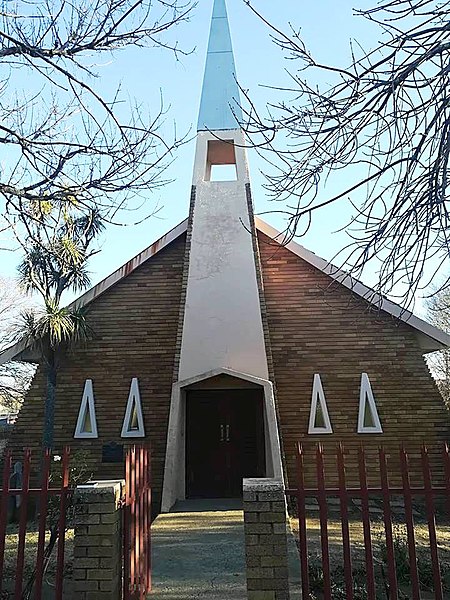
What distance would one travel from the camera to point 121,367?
10.3 m

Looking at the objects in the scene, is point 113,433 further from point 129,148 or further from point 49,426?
point 129,148

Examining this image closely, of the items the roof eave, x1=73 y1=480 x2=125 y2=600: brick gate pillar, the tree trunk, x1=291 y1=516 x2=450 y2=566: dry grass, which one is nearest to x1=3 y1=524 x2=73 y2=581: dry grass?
the tree trunk

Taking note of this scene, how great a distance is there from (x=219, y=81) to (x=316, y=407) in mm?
7899

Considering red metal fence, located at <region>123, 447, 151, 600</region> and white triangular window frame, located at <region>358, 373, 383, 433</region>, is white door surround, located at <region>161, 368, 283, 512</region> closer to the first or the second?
white triangular window frame, located at <region>358, 373, 383, 433</region>

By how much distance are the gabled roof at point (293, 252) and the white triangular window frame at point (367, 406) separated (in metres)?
1.45

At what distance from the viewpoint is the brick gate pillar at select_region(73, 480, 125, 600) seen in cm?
350

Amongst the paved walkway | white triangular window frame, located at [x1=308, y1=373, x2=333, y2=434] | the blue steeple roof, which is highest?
the blue steeple roof

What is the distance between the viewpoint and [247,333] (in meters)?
9.57

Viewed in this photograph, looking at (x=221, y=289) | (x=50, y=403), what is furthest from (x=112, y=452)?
(x=221, y=289)

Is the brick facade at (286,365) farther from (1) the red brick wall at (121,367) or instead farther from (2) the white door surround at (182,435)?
(2) the white door surround at (182,435)

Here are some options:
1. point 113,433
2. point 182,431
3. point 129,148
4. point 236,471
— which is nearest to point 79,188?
point 129,148

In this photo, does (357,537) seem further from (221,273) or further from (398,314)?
(221,273)

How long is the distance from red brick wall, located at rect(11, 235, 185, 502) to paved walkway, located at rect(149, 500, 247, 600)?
97.5 inches

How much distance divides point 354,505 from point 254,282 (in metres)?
4.55
